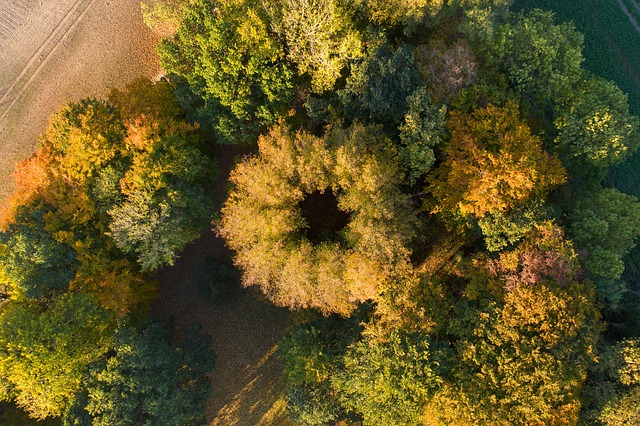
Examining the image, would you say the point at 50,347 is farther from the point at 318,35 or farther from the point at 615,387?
the point at 615,387

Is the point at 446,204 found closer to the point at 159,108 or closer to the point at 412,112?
the point at 412,112

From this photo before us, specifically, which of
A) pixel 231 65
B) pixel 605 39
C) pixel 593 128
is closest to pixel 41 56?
pixel 231 65

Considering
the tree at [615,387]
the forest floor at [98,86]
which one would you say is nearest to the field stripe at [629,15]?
the tree at [615,387]

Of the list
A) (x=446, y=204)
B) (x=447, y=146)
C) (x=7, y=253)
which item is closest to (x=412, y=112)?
(x=447, y=146)

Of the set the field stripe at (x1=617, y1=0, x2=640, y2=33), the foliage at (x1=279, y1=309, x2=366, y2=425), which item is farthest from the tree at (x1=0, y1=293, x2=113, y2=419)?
the field stripe at (x1=617, y1=0, x2=640, y2=33)

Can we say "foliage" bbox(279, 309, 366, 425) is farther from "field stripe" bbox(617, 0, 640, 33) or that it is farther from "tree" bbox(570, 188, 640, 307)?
"field stripe" bbox(617, 0, 640, 33)

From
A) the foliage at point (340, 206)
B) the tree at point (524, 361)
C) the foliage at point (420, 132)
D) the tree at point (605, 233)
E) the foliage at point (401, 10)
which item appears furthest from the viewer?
the tree at point (605, 233)

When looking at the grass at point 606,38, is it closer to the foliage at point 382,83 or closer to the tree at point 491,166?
the tree at point 491,166

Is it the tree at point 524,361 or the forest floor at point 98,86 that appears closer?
the tree at point 524,361
